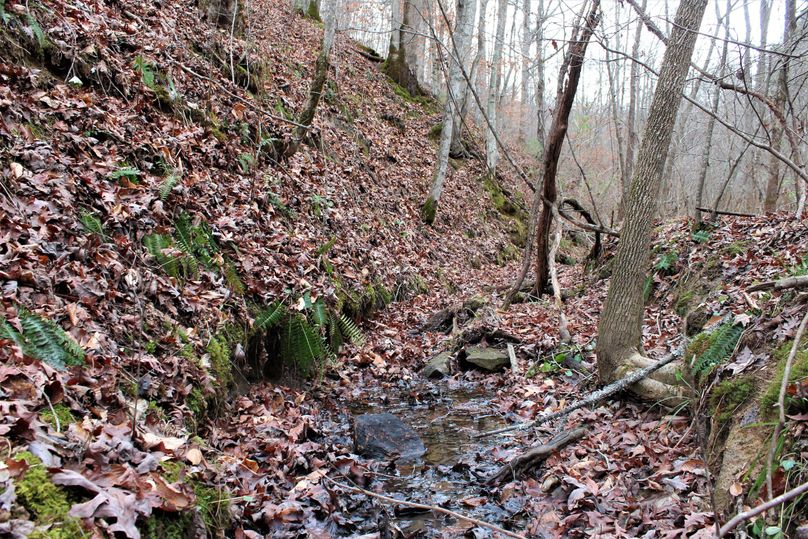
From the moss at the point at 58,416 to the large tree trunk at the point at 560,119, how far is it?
724 centimetres

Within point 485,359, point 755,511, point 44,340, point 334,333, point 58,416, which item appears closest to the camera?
point 755,511

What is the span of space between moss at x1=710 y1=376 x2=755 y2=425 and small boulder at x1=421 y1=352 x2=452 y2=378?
13.2 feet

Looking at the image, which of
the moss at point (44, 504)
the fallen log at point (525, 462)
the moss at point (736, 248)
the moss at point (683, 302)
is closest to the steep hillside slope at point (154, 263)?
the moss at point (44, 504)

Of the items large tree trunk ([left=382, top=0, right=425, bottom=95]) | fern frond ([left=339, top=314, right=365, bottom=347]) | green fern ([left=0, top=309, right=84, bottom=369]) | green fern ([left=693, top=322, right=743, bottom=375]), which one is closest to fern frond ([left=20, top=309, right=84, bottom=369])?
green fern ([left=0, top=309, right=84, bottom=369])

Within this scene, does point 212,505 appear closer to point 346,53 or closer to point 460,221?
point 460,221

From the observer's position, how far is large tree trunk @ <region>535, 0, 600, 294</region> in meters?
7.69

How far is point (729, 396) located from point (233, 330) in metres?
4.62

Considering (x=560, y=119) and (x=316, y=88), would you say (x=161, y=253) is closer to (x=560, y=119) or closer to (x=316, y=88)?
(x=316, y=88)

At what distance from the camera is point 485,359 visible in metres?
7.59

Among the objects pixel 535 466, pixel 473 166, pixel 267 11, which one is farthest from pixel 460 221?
pixel 535 466

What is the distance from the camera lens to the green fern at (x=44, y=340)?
3.19 metres

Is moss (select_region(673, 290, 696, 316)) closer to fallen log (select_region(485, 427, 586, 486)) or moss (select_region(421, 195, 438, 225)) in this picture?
fallen log (select_region(485, 427, 586, 486))

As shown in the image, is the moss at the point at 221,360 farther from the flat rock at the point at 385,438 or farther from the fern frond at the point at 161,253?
the flat rock at the point at 385,438

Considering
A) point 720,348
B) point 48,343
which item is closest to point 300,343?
point 48,343
